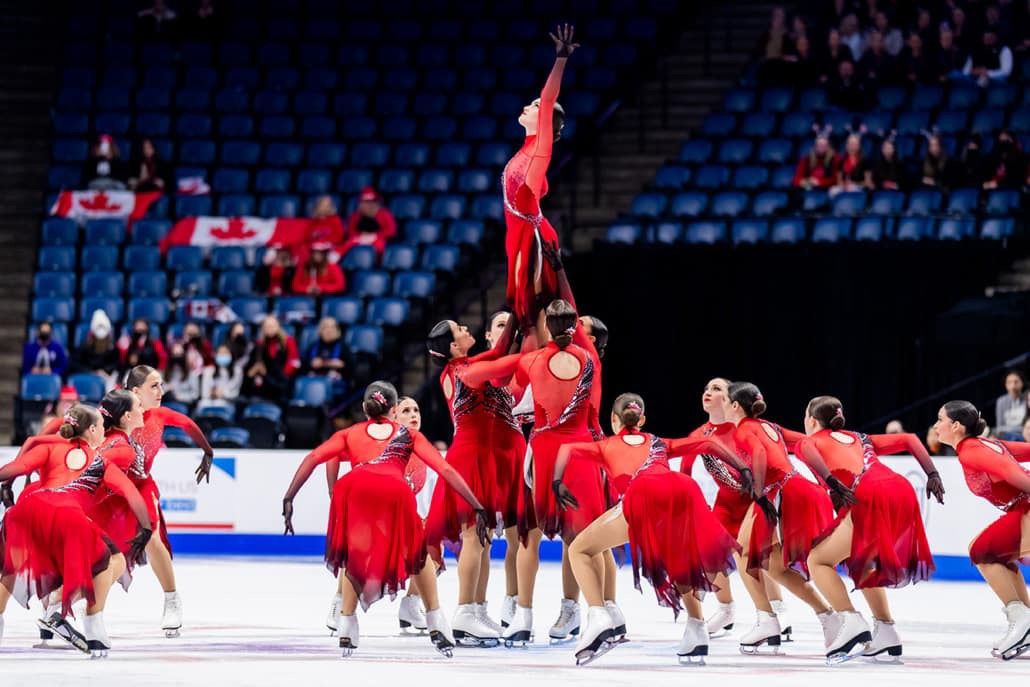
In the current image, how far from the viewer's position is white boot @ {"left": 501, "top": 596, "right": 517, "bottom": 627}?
8255 millimetres

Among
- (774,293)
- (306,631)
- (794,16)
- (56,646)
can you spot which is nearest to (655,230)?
(774,293)

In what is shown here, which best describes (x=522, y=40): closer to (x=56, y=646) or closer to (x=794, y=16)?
(x=794, y=16)

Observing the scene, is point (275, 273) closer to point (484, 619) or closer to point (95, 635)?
point (484, 619)

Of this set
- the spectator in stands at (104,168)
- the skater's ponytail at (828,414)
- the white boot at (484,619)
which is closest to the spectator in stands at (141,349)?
the spectator in stands at (104,168)

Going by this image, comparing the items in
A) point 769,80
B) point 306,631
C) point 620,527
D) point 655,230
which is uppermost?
point 769,80

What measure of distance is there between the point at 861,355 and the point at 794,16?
487 cm

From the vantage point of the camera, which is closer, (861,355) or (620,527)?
(620,527)

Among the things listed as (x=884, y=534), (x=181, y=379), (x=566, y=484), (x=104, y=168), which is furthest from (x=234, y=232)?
(x=884, y=534)

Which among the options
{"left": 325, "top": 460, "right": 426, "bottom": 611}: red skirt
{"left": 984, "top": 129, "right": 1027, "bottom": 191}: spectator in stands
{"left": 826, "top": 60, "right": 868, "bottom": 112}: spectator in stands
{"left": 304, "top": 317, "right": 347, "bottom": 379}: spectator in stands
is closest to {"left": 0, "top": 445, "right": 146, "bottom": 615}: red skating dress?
{"left": 325, "top": 460, "right": 426, "bottom": 611}: red skirt

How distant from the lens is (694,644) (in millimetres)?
7277

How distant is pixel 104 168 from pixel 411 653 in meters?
11.5

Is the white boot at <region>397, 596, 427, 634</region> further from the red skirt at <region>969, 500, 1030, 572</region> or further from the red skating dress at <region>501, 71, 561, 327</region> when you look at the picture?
the red skirt at <region>969, 500, 1030, 572</region>

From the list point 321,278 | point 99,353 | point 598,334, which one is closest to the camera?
point 598,334

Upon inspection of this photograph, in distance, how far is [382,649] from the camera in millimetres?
7754
